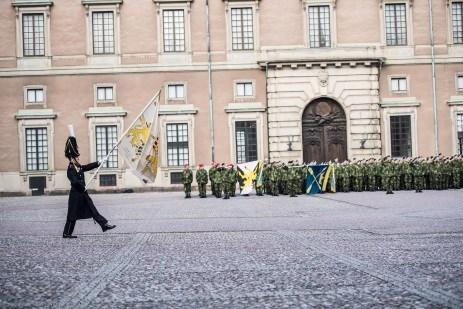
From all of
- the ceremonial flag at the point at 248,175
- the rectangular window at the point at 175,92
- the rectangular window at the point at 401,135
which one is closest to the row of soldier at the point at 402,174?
the ceremonial flag at the point at 248,175

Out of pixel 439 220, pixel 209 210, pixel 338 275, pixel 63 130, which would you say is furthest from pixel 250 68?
pixel 338 275

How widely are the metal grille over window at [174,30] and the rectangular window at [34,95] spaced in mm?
7210

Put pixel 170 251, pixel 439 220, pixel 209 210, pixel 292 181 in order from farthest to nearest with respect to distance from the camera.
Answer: pixel 292 181
pixel 209 210
pixel 439 220
pixel 170 251

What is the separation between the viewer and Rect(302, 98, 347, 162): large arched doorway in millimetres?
34656

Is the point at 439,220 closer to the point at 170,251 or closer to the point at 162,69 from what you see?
the point at 170,251

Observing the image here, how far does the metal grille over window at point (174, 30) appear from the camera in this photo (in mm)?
34938

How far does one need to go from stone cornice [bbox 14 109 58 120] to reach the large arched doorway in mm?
13647

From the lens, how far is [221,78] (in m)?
34.7

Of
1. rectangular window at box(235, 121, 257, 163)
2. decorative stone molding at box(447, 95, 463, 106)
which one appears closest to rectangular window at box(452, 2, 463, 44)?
decorative stone molding at box(447, 95, 463, 106)

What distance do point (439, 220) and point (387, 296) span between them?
8.91 metres

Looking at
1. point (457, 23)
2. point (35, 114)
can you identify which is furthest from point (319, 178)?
point (35, 114)

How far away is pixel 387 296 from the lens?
5.67 metres

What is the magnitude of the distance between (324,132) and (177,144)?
26.3ft

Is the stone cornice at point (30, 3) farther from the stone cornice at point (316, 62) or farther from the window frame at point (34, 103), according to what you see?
the stone cornice at point (316, 62)
